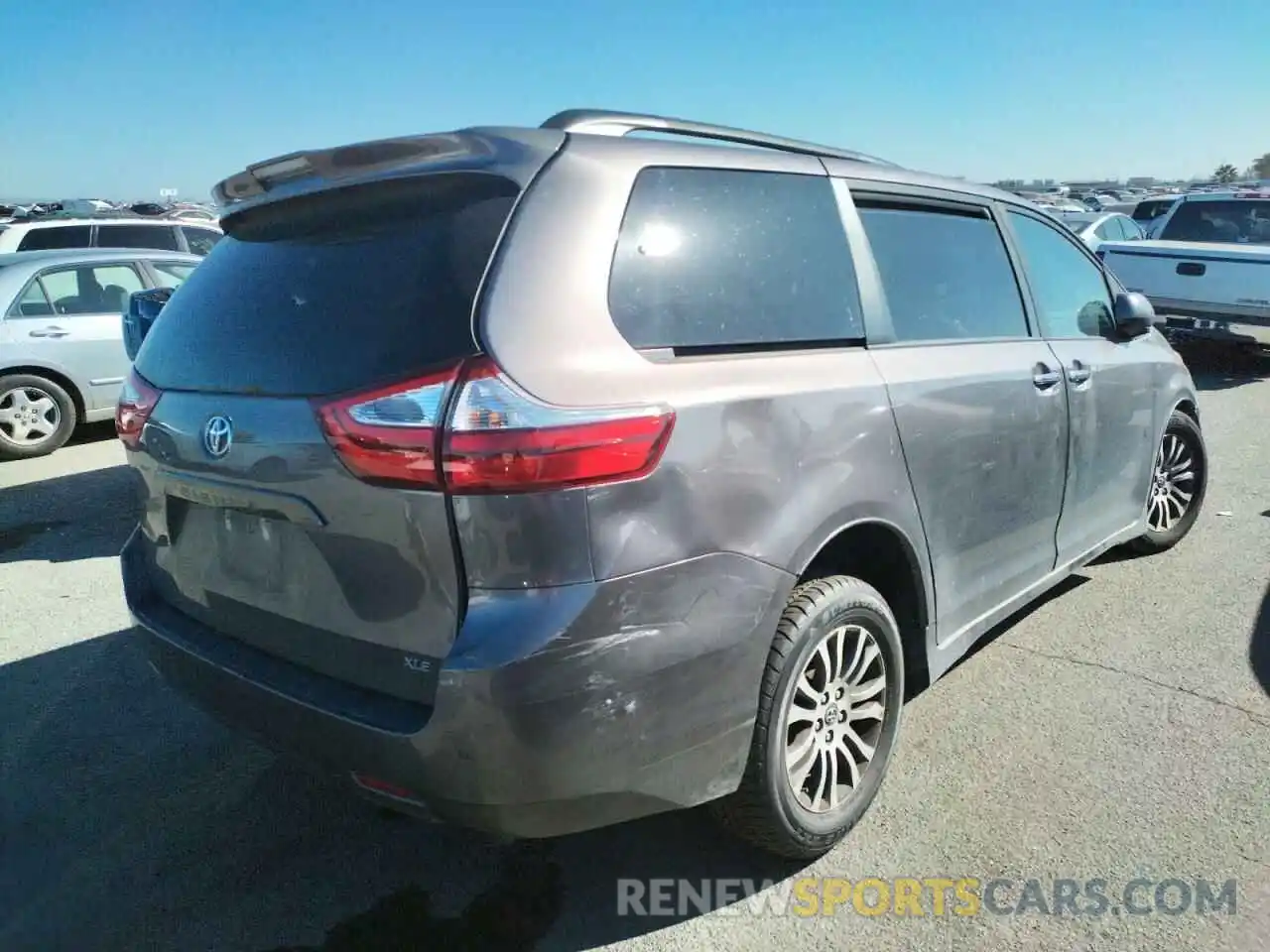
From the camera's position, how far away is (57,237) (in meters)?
11.2

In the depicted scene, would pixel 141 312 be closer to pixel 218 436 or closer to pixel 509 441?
pixel 218 436

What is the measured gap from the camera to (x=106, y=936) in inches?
95.7

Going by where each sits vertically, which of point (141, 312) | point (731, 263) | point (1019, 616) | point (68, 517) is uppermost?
point (731, 263)

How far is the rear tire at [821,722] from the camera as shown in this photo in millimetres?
2375

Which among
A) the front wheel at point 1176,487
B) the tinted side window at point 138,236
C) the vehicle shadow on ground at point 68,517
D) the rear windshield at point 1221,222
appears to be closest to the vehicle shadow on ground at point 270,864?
the vehicle shadow on ground at point 68,517

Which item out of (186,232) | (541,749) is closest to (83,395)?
(186,232)

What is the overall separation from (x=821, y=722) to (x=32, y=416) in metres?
7.68

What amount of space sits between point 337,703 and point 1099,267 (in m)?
3.93

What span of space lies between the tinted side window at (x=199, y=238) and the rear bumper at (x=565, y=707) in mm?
10343

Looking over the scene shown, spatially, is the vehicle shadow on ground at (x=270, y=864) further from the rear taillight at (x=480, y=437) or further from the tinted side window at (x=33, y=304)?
the tinted side window at (x=33, y=304)

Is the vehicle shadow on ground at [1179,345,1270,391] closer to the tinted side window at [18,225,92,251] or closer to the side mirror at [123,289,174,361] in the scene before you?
the side mirror at [123,289,174,361]

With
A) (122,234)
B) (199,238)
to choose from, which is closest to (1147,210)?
(199,238)

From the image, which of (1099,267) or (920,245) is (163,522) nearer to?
(920,245)

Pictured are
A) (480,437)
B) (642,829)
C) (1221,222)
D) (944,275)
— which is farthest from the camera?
(1221,222)
